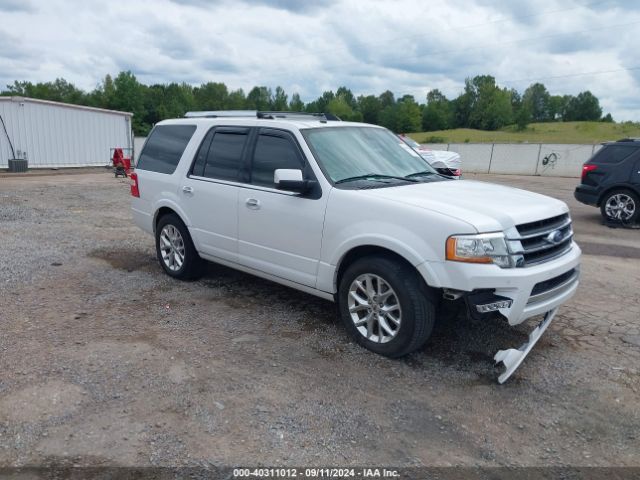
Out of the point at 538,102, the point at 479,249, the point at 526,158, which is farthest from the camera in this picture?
the point at 538,102

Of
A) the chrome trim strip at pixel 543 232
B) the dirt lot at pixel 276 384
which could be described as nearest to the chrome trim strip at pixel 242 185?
the dirt lot at pixel 276 384

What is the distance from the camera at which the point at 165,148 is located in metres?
6.19

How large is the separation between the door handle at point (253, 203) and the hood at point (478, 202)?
Answer: 3.61 ft

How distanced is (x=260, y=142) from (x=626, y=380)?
12.2ft

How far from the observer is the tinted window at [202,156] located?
5.61 m

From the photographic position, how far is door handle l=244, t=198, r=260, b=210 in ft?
16.2

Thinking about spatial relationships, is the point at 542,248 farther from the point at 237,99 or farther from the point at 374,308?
the point at 237,99

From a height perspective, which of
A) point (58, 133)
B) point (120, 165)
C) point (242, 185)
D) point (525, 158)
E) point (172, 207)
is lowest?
point (120, 165)

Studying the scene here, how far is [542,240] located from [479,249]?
711 millimetres

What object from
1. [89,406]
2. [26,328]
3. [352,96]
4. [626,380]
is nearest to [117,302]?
[26,328]

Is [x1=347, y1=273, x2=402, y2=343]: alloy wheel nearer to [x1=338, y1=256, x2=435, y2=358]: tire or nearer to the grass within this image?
[x1=338, y1=256, x2=435, y2=358]: tire

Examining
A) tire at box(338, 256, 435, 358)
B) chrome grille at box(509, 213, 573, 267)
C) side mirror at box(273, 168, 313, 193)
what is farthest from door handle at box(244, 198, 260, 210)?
chrome grille at box(509, 213, 573, 267)

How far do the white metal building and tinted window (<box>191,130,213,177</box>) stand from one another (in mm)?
21405

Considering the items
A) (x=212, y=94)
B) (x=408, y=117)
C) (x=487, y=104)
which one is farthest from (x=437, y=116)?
(x=212, y=94)
